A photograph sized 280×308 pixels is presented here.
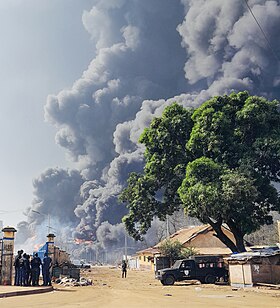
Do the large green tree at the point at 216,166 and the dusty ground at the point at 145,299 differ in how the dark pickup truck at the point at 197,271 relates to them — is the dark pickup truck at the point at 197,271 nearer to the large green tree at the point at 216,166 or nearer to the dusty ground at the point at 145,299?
the large green tree at the point at 216,166

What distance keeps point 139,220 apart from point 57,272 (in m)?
7.74

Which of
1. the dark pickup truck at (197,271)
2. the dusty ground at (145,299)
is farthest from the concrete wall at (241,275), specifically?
the dark pickup truck at (197,271)

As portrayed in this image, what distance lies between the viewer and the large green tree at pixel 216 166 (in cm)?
2569

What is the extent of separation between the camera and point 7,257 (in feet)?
69.5

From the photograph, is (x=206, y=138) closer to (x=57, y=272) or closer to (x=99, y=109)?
(x=57, y=272)

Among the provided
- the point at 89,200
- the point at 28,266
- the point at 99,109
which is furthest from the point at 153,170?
the point at 99,109

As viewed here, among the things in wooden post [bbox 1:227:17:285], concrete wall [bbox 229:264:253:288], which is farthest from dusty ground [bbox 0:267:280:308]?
wooden post [bbox 1:227:17:285]

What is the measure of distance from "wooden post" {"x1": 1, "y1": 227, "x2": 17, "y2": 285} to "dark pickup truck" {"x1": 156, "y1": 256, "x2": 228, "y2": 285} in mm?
9581

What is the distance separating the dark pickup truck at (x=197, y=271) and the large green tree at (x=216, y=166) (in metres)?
3.11

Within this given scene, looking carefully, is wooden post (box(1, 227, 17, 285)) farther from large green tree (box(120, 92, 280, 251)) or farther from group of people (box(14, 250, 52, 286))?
large green tree (box(120, 92, 280, 251))

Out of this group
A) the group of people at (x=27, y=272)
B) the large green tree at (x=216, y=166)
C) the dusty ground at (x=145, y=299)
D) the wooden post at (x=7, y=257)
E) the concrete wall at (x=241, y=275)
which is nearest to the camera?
the dusty ground at (x=145, y=299)

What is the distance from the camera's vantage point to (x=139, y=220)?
3195 cm

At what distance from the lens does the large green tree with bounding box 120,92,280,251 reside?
2569 centimetres

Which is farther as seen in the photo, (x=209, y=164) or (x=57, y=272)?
(x=57, y=272)
